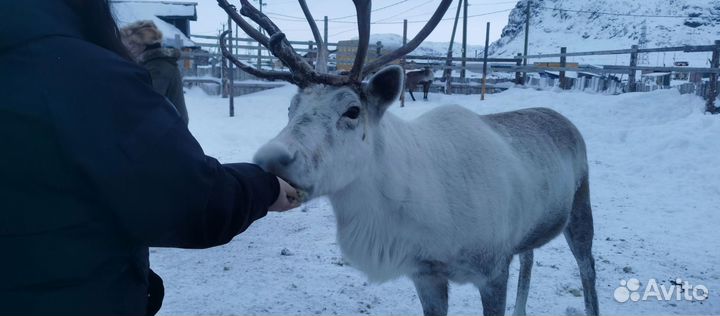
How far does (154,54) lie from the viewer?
4.40 metres

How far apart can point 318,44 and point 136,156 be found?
195 cm

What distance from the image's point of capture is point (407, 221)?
8.17ft

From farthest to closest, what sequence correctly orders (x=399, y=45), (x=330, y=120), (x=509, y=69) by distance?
(x=399, y=45), (x=509, y=69), (x=330, y=120)

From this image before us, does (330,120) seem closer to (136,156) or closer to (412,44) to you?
(412,44)

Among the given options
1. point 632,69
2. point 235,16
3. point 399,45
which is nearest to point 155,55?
point 235,16

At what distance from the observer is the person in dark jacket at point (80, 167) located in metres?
1.02

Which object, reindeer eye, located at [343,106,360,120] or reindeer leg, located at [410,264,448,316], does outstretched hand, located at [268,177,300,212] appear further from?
reindeer leg, located at [410,264,448,316]

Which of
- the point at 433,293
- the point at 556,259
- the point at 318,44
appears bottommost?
the point at 556,259

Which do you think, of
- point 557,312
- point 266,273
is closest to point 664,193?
point 557,312

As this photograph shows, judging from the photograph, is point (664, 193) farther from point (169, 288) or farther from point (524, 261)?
point (169, 288)

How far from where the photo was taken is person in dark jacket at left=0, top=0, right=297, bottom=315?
1.02 meters

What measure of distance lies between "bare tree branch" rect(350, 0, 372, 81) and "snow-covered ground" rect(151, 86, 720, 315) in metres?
1.94

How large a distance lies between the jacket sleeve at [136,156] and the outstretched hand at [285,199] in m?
0.38

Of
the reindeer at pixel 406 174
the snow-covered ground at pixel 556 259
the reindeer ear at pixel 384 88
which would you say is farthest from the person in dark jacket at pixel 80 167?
the snow-covered ground at pixel 556 259
